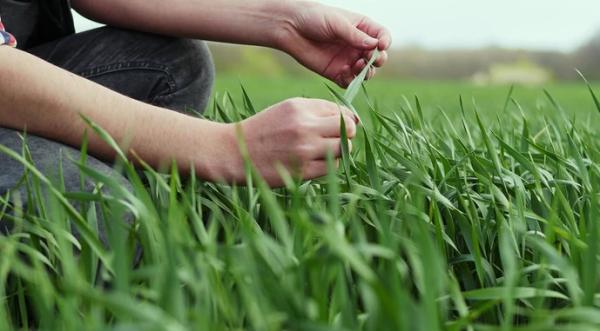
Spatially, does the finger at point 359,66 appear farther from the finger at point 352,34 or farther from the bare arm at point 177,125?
the bare arm at point 177,125

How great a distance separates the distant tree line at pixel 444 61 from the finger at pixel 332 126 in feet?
79.5

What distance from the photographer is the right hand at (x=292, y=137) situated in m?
1.05

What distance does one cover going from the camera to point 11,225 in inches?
42.5

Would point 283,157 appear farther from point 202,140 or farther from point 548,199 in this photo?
point 548,199

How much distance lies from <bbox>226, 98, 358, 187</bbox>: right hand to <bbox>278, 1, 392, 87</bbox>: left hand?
34cm

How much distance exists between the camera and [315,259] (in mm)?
639

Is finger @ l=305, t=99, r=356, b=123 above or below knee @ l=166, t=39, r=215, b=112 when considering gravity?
above

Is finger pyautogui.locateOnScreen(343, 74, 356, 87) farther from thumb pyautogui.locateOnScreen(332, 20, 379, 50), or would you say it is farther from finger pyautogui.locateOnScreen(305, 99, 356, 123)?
finger pyautogui.locateOnScreen(305, 99, 356, 123)

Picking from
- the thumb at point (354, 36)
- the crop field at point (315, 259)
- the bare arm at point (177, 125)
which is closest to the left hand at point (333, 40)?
the thumb at point (354, 36)

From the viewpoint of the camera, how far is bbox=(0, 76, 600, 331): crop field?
24.1 inches

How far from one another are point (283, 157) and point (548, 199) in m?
0.40

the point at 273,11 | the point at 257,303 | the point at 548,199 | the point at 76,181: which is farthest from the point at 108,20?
the point at 257,303

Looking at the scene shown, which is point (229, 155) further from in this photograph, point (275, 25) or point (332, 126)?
point (275, 25)

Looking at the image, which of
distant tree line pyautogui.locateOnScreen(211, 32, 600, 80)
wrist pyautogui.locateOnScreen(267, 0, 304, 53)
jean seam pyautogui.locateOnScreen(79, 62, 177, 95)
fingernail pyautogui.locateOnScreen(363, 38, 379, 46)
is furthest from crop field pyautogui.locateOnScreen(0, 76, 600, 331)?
distant tree line pyautogui.locateOnScreen(211, 32, 600, 80)
